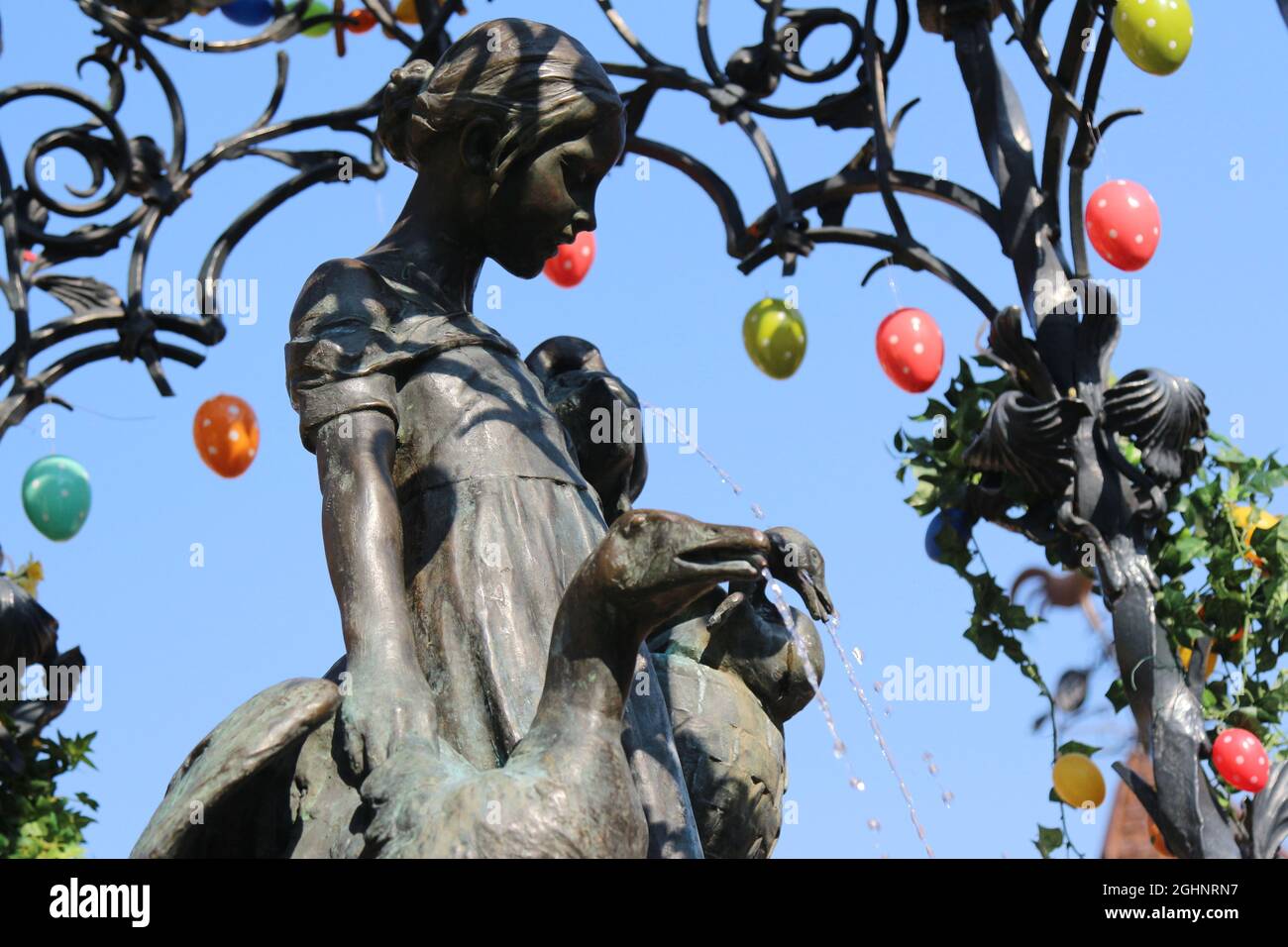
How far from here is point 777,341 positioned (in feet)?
27.2

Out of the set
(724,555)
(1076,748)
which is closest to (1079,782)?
(1076,748)

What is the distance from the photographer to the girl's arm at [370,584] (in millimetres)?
3406

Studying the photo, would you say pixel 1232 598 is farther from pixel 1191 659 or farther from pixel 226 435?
pixel 226 435

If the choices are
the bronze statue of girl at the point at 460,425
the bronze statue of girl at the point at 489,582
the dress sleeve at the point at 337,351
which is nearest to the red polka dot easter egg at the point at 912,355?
the bronze statue of girl at the point at 489,582

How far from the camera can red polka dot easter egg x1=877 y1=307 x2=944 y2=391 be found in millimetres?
7855

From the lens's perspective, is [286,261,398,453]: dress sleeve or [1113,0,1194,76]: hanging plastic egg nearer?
[286,261,398,453]: dress sleeve

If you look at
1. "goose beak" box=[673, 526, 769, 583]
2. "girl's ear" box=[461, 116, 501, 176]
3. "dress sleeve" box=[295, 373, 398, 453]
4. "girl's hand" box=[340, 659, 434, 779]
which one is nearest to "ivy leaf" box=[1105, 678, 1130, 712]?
"girl's ear" box=[461, 116, 501, 176]

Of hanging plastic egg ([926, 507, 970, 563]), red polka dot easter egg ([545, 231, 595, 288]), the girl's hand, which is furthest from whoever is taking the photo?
red polka dot easter egg ([545, 231, 595, 288])

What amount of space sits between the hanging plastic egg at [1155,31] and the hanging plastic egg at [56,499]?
12.9 feet

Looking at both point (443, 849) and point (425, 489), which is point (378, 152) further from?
point (443, 849)

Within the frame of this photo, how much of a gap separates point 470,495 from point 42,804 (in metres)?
4.37
